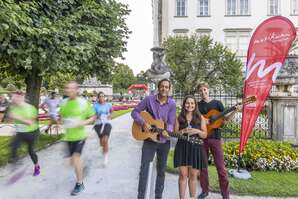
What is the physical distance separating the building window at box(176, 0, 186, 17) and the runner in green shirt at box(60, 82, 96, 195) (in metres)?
34.1

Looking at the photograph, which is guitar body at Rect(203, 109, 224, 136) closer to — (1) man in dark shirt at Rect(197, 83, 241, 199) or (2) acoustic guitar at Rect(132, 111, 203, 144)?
(1) man in dark shirt at Rect(197, 83, 241, 199)

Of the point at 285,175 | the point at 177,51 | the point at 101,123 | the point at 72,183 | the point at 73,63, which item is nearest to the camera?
Answer: the point at 72,183

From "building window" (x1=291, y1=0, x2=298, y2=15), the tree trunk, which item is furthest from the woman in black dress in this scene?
"building window" (x1=291, y1=0, x2=298, y2=15)

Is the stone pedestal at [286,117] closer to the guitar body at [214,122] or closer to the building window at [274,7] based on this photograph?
the guitar body at [214,122]

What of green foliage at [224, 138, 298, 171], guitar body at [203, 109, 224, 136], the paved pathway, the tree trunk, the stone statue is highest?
the stone statue

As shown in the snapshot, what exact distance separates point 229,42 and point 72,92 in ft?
116

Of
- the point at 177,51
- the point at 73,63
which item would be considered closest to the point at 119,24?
the point at 73,63

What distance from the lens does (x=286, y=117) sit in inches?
357

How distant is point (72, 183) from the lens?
630 centimetres

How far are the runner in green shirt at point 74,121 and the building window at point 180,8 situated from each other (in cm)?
3410

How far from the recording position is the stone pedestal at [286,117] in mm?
9031

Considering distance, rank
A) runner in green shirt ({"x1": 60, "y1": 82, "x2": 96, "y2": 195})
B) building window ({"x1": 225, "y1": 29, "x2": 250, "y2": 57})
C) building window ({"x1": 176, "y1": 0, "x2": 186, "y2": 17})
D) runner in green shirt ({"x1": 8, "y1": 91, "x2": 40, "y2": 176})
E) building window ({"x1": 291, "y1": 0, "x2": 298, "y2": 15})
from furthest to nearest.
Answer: building window ({"x1": 291, "y1": 0, "x2": 298, "y2": 15}) < building window ({"x1": 225, "y1": 29, "x2": 250, "y2": 57}) < building window ({"x1": 176, "y1": 0, "x2": 186, "y2": 17}) < runner in green shirt ({"x1": 8, "y1": 91, "x2": 40, "y2": 176}) < runner in green shirt ({"x1": 60, "y1": 82, "x2": 96, "y2": 195})

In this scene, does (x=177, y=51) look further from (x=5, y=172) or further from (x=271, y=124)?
(x=5, y=172)

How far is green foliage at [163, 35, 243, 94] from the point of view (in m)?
24.2
